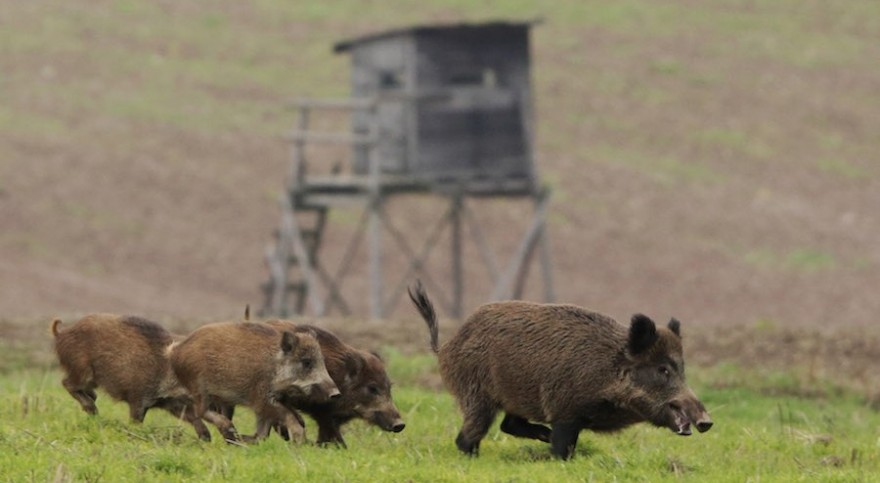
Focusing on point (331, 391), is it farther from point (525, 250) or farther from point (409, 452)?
point (525, 250)

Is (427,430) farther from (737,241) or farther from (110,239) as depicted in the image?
(737,241)

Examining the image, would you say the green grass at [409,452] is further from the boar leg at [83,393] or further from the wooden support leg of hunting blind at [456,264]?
the wooden support leg of hunting blind at [456,264]

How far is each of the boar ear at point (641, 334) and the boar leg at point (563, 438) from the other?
0.58 metres

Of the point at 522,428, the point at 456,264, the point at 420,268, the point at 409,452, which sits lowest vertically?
the point at 420,268

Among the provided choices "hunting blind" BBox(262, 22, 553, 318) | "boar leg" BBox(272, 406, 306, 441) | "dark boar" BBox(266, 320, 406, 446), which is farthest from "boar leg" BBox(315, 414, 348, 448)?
"hunting blind" BBox(262, 22, 553, 318)

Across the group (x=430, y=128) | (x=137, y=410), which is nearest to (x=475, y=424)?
(x=137, y=410)

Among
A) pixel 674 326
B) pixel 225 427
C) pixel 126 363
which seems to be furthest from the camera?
pixel 126 363

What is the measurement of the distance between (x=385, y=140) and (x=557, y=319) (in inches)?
783

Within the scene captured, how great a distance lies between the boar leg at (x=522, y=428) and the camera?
11.8 m

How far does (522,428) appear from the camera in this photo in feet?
38.9

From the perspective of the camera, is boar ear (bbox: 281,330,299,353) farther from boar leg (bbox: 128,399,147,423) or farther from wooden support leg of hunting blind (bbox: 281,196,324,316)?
wooden support leg of hunting blind (bbox: 281,196,324,316)

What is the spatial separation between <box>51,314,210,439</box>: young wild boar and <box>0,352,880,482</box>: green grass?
20cm

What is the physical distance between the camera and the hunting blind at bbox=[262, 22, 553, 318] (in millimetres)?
30688

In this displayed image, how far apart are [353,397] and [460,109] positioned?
19523mm
